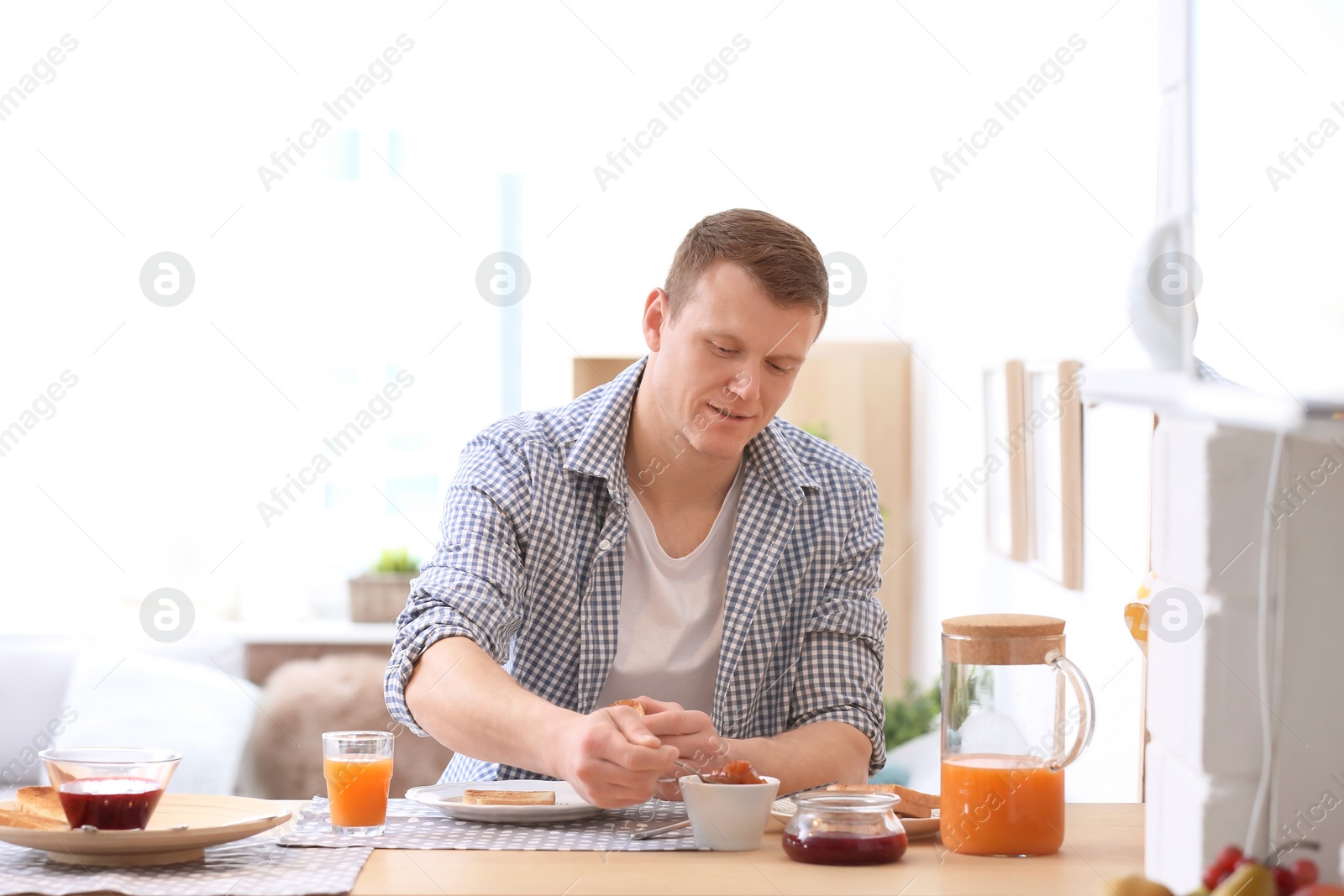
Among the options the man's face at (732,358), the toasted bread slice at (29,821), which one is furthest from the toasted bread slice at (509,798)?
the man's face at (732,358)

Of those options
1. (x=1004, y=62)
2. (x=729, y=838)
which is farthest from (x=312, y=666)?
(x=729, y=838)

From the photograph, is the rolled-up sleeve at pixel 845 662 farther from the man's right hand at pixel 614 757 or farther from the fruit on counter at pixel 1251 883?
the fruit on counter at pixel 1251 883

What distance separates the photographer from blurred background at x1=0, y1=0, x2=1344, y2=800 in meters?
4.16

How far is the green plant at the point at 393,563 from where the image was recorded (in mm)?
4184

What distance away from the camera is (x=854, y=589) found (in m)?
1.75

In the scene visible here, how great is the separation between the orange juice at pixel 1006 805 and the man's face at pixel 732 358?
559 mm

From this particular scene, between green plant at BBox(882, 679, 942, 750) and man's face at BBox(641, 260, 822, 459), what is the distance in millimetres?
2146

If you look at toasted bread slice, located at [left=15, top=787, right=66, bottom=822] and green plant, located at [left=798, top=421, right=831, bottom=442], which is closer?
toasted bread slice, located at [left=15, top=787, right=66, bottom=822]

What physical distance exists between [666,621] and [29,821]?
0.79m

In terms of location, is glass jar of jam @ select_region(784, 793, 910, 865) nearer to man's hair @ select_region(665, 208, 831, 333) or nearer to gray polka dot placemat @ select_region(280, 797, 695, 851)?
gray polka dot placemat @ select_region(280, 797, 695, 851)

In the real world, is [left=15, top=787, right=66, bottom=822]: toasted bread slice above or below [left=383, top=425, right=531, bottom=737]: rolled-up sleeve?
→ below

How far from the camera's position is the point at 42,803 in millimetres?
1203

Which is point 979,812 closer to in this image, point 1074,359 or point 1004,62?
point 1074,359

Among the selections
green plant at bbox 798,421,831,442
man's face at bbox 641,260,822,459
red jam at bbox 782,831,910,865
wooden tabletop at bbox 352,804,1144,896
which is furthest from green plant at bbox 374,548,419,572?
red jam at bbox 782,831,910,865
